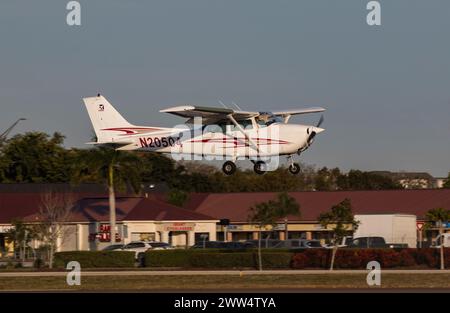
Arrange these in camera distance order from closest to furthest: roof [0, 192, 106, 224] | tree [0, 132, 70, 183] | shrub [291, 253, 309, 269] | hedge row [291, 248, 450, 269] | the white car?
hedge row [291, 248, 450, 269] → shrub [291, 253, 309, 269] → the white car → roof [0, 192, 106, 224] → tree [0, 132, 70, 183]

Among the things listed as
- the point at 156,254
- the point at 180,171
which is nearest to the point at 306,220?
the point at 156,254

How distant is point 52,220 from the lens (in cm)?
6681

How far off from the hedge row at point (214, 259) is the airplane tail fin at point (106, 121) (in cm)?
979

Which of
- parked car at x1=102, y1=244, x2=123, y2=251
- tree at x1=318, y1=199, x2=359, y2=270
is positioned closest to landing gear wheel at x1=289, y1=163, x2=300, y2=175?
tree at x1=318, y1=199, x2=359, y2=270

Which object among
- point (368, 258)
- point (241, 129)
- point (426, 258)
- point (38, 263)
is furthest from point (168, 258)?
point (241, 129)

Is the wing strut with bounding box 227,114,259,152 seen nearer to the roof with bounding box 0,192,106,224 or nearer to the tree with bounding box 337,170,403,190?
the roof with bounding box 0,192,106,224

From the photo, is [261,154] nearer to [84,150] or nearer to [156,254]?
[156,254]

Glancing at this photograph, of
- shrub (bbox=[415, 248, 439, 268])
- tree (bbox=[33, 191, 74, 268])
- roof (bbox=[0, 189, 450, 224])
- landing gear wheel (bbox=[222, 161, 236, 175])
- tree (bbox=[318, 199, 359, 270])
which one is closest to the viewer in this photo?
landing gear wheel (bbox=[222, 161, 236, 175])

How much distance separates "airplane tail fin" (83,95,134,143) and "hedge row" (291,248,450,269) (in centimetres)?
Answer: 1192

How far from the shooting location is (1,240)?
76000 millimetres

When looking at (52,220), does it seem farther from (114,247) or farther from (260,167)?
(260,167)

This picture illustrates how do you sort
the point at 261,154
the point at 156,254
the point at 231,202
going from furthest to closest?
the point at 231,202 < the point at 156,254 < the point at 261,154

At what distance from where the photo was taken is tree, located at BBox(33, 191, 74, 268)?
204 feet
